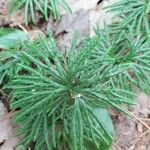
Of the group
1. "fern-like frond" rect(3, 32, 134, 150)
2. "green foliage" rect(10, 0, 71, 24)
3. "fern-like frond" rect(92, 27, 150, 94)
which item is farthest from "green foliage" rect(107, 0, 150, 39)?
"fern-like frond" rect(3, 32, 134, 150)

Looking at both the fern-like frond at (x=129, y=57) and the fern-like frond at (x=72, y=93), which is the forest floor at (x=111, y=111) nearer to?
the fern-like frond at (x=129, y=57)

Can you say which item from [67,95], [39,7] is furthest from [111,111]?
[39,7]

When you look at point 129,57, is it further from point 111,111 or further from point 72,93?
point 72,93

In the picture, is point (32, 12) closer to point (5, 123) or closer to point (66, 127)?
point (5, 123)

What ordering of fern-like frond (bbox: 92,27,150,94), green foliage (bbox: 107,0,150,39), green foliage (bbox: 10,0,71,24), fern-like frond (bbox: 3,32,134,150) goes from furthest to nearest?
green foliage (bbox: 10,0,71,24)
green foliage (bbox: 107,0,150,39)
fern-like frond (bbox: 92,27,150,94)
fern-like frond (bbox: 3,32,134,150)

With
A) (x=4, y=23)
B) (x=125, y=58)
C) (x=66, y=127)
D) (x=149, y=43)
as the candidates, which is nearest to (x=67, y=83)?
(x=66, y=127)

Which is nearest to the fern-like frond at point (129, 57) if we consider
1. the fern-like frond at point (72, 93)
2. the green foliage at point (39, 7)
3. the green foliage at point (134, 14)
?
the green foliage at point (134, 14)

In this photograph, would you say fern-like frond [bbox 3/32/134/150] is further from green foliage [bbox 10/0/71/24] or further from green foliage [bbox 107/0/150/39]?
green foliage [bbox 10/0/71/24]
